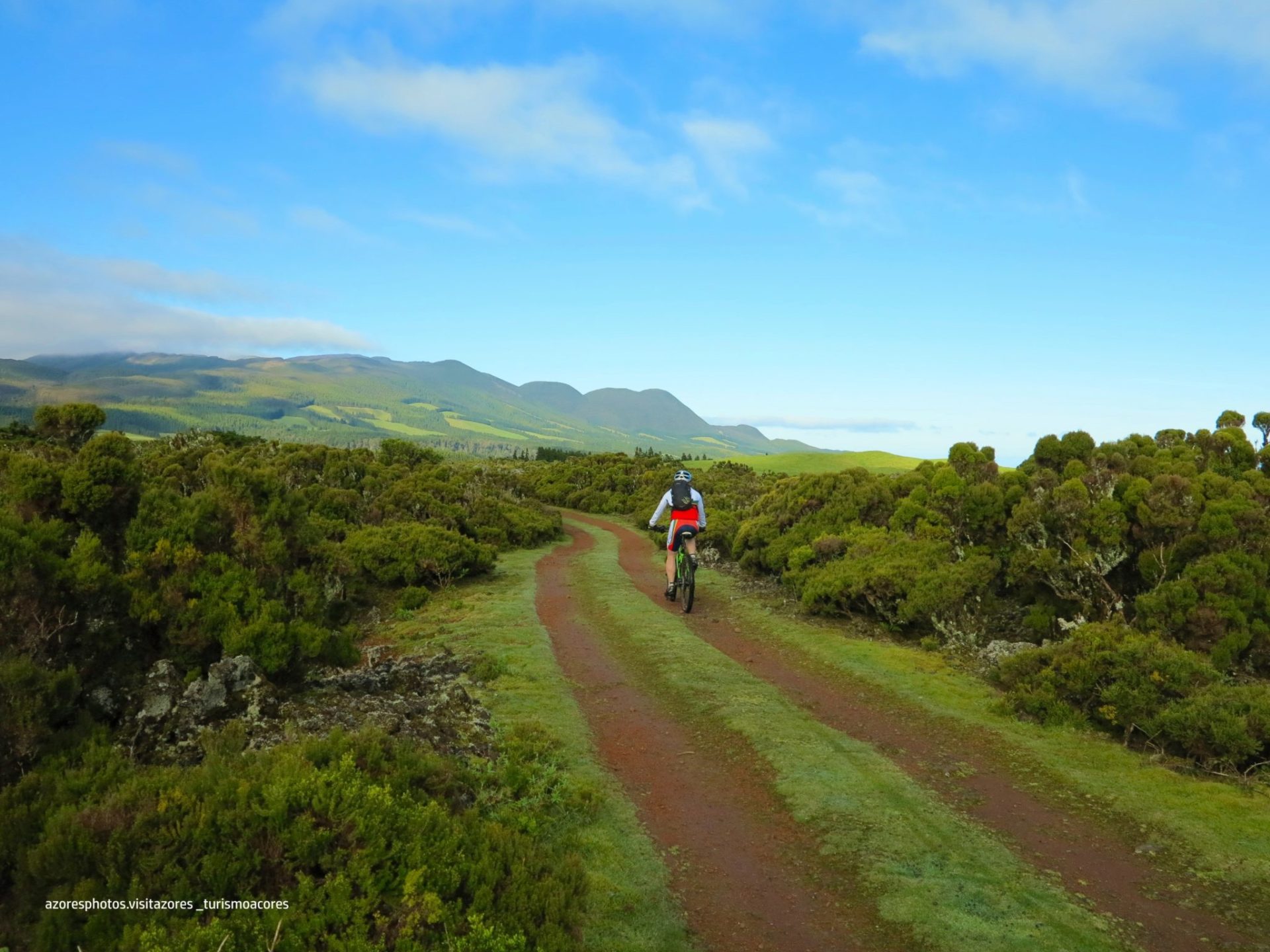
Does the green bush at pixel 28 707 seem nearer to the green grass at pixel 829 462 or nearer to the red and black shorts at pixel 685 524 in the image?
the red and black shorts at pixel 685 524

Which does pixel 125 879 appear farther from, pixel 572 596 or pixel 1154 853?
pixel 572 596

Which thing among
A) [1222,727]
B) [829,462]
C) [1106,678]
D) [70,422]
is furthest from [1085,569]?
[829,462]

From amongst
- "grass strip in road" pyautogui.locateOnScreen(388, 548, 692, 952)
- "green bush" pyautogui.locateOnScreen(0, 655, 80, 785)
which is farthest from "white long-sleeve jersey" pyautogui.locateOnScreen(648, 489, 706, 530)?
"green bush" pyautogui.locateOnScreen(0, 655, 80, 785)

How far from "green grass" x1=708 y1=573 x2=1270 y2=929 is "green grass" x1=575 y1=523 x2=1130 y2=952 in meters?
1.45

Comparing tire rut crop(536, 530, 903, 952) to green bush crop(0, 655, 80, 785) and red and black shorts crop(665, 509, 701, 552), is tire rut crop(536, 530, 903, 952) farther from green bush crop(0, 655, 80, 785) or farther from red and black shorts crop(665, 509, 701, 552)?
red and black shorts crop(665, 509, 701, 552)

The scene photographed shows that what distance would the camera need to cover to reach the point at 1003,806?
764 cm

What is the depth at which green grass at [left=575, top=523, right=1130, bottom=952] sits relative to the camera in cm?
551

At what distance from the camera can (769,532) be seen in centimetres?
2150

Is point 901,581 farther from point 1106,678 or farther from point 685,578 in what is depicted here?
point 1106,678

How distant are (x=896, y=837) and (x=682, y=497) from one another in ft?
34.4

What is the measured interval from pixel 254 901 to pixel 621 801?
12.5 feet

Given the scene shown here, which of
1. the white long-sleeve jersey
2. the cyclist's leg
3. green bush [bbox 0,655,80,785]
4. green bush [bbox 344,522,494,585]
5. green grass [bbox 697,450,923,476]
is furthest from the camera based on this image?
green grass [bbox 697,450,923,476]

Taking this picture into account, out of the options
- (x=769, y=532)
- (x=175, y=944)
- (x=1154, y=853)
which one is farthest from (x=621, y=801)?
(x=769, y=532)

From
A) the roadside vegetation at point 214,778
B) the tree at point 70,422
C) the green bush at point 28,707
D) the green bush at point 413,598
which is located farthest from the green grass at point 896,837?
the tree at point 70,422
